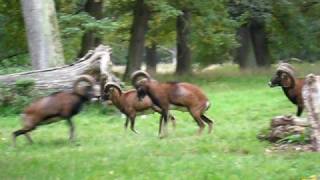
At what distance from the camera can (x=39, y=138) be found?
14.6 meters

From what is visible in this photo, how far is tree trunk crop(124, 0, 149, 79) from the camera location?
104 ft

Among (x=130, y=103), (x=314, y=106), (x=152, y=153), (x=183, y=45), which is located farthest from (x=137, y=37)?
(x=314, y=106)

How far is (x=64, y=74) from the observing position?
19344 mm

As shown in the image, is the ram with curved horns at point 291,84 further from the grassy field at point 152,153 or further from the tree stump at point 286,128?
the tree stump at point 286,128

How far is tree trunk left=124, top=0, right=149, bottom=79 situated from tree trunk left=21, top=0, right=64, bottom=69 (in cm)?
1017

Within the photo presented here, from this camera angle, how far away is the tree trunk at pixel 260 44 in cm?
4066

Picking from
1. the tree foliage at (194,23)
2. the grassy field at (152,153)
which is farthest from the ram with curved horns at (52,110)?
the tree foliage at (194,23)

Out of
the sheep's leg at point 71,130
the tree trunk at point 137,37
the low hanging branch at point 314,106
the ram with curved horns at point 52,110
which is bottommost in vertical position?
the tree trunk at point 137,37

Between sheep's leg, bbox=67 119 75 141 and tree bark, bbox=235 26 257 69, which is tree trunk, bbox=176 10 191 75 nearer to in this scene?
tree bark, bbox=235 26 257 69

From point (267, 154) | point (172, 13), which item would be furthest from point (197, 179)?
point (172, 13)

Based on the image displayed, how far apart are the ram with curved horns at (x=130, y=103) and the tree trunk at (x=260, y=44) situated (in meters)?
26.0

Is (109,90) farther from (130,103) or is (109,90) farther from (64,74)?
(64,74)

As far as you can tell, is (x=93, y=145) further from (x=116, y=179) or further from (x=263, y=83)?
(x=263, y=83)

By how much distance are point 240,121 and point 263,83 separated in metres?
13.7
